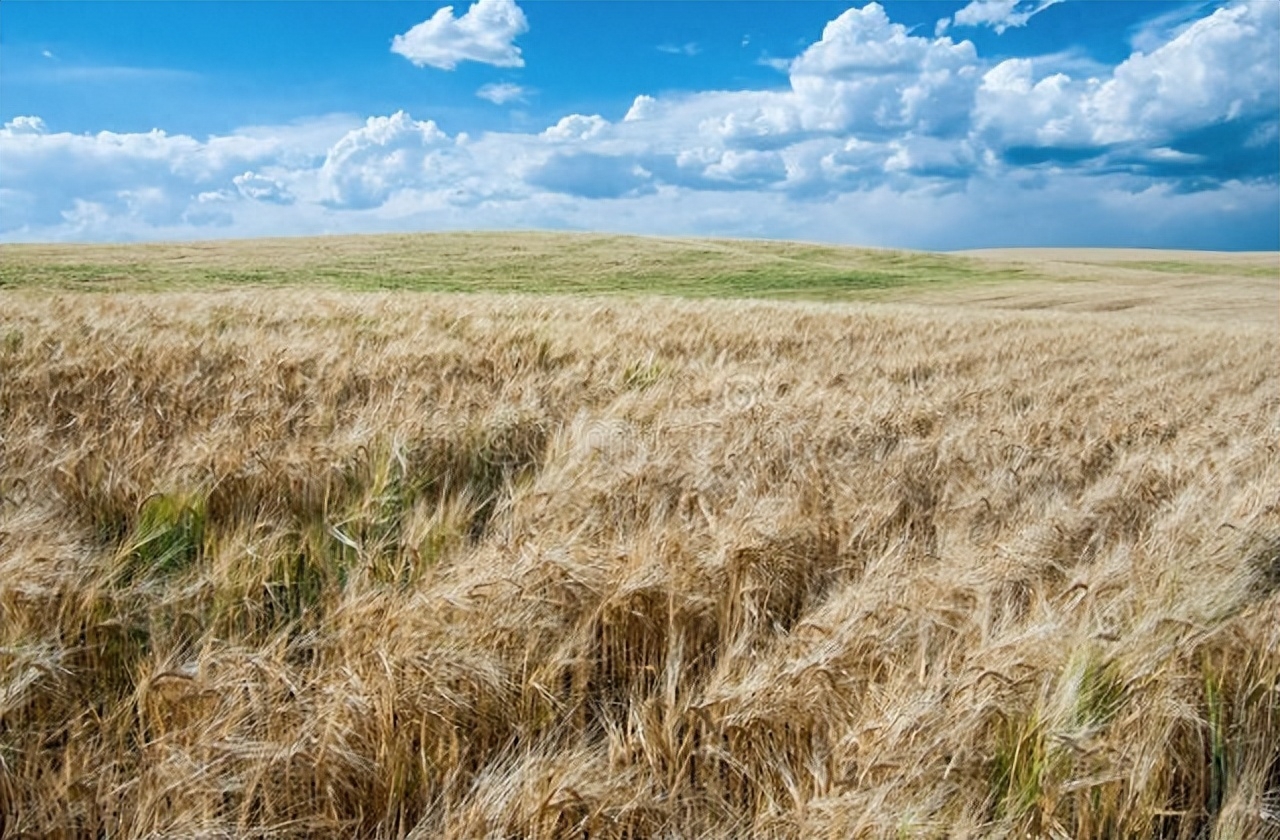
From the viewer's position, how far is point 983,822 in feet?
5.01

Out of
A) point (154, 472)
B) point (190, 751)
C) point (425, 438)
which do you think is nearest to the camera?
point (190, 751)

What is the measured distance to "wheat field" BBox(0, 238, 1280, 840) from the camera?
153cm

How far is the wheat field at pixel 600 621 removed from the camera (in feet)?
5.03

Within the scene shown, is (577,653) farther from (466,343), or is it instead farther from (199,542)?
(466,343)

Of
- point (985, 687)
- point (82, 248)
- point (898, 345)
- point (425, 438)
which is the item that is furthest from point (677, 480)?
point (82, 248)

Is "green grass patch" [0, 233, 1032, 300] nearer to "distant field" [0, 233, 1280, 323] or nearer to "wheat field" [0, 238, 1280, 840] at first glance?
"distant field" [0, 233, 1280, 323]

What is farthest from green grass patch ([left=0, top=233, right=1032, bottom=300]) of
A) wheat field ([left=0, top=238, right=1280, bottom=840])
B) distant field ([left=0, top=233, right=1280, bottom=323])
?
wheat field ([left=0, top=238, right=1280, bottom=840])

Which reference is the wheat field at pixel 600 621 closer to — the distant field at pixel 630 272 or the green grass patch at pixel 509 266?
the distant field at pixel 630 272

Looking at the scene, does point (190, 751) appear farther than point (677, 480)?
No

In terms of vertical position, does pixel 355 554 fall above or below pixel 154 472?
below

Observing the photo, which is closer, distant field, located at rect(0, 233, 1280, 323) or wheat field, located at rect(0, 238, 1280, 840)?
wheat field, located at rect(0, 238, 1280, 840)

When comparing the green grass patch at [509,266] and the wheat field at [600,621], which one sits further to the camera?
the green grass patch at [509,266]

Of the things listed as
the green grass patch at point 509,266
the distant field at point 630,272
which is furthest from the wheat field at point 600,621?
the green grass patch at point 509,266

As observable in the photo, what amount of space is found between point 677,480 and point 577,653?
118 cm
